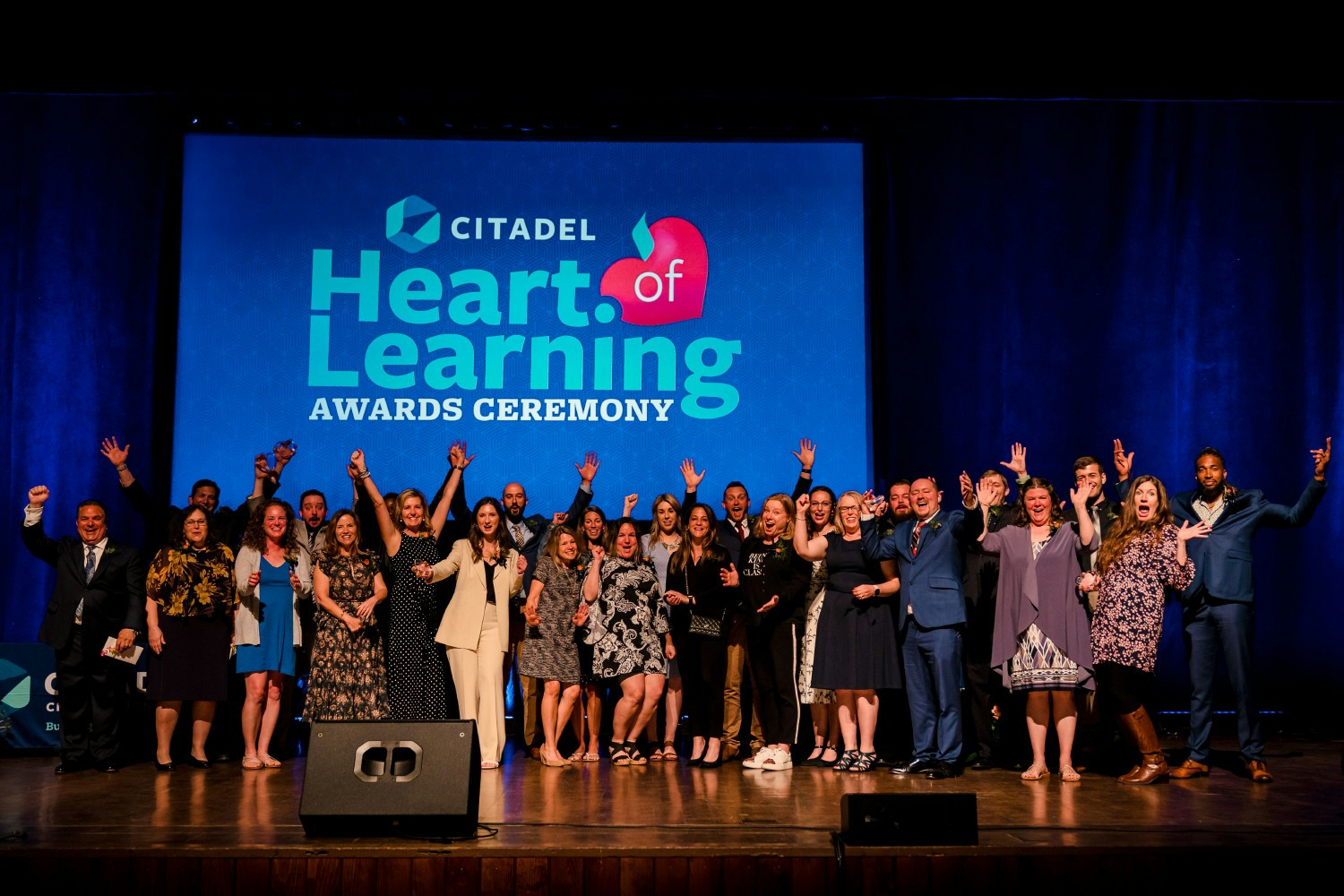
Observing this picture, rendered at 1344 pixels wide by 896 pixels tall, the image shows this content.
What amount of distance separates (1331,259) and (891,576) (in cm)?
439

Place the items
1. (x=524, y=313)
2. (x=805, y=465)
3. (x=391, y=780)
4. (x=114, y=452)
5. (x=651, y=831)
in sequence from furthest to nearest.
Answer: (x=524, y=313) < (x=805, y=465) < (x=114, y=452) < (x=651, y=831) < (x=391, y=780)

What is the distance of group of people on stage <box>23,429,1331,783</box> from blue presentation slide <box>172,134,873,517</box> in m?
1.12

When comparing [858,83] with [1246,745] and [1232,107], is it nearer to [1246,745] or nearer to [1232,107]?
[1232,107]

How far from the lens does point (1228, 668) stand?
577 centimetres

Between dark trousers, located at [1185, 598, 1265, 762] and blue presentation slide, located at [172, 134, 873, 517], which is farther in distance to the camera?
blue presentation slide, located at [172, 134, 873, 517]

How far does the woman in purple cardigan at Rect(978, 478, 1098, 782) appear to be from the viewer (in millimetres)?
5559

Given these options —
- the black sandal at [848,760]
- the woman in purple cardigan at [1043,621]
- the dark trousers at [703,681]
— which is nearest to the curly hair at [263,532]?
the dark trousers at [703,681]

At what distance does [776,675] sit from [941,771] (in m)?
0.99

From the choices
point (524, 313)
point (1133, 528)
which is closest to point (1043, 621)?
point (1133, 528)

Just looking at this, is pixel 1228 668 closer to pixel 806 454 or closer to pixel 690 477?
pixel 806 454

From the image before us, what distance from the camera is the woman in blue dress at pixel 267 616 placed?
6262mm

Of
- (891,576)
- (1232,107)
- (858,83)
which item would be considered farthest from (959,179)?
(891,576)

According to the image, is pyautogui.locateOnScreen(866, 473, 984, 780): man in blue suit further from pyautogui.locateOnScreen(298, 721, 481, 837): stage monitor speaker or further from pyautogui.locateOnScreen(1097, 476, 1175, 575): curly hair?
pyautogui.locateOnScreen(298, 721, 481, 837): stage monitor speaker

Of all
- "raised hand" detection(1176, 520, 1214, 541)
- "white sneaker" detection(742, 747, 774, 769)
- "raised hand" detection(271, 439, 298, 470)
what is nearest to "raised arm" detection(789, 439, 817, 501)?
"white sneaker" detection(742, 747, 774, 769)
